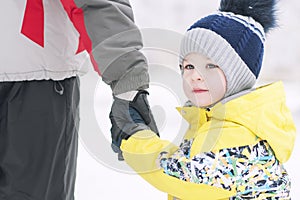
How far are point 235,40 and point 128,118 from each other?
283 mm

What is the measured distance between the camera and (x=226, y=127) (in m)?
1.01

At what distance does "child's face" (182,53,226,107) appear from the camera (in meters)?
1.07

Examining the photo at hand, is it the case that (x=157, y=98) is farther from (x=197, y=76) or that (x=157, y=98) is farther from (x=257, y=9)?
(x=257, y=9)

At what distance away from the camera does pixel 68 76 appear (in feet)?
4.10

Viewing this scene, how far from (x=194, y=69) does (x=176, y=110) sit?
0.15 meters

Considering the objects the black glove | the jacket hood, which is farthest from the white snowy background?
the jacket hood

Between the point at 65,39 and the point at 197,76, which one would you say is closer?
the point at 197,76

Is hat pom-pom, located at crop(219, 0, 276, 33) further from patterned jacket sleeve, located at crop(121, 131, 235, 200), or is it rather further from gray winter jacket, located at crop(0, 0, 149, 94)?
patterned jacket sleeve, located at crop(121, 131, 235, 200)

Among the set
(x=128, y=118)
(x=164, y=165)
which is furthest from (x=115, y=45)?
(x=164, y=165)

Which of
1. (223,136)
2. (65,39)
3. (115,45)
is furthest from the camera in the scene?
(65,39)

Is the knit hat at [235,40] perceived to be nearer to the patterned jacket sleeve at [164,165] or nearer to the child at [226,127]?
the child at [226,127]

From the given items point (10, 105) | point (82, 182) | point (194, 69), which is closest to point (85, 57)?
point (10, 105)

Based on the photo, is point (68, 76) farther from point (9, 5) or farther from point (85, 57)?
point (9, 5)

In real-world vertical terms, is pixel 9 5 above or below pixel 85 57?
above
